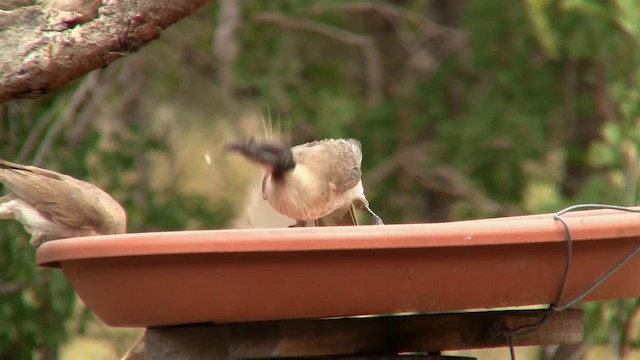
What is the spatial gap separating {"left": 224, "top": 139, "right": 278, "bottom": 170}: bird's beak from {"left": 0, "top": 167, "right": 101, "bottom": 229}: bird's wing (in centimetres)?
64

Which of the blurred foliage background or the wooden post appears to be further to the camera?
the blurred foliage background

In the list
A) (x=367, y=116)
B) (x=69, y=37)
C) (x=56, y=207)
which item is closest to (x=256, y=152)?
(x=69, y=37)

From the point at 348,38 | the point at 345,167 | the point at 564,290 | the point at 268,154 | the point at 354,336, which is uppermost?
the point at 564,290

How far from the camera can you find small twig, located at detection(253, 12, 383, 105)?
7.12m

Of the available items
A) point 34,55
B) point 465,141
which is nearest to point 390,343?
point 34,55

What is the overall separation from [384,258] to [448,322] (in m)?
0.52

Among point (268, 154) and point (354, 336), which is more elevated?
point (268, 154)

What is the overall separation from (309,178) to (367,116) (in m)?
4.52

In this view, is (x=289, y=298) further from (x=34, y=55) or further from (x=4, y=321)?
(x=4, y=321)

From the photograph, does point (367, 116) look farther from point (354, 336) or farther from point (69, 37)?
point (354, 336)

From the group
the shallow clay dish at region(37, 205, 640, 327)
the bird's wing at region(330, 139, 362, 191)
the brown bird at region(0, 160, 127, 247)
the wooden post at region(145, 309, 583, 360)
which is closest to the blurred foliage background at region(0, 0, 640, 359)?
the bird's wing at region(330, 139, 362, 191)

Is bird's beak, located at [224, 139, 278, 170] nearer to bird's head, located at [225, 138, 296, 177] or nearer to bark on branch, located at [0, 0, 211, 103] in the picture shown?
bird's head, located at [225, 138, 296, 177]

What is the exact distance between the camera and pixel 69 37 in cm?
270

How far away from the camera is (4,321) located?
207 inches
